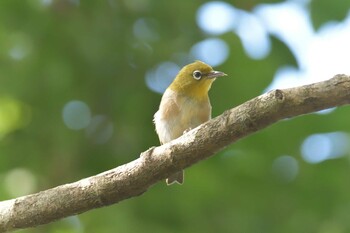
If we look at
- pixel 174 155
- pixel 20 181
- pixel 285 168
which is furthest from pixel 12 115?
pixel 174 155

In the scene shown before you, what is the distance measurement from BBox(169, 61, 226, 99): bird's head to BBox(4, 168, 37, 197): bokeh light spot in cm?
138

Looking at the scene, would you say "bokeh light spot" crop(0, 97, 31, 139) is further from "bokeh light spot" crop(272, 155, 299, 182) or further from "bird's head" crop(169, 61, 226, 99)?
"bokeh light spot" crop(272, 155, 299, 182)

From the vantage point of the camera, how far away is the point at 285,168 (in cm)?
545

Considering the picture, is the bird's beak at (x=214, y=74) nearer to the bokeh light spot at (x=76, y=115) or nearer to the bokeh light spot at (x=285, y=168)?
the bokeh light spot at (x=285, y=168)

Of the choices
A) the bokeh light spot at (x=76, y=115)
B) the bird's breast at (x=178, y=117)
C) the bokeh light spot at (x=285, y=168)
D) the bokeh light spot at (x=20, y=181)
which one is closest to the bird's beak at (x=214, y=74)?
the bird's breast at (x=178, y=117)

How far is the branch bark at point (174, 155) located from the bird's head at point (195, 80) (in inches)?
74.6

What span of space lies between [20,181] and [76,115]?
0.72 meters

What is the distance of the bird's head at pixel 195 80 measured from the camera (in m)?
5.40

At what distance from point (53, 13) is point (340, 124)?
8.34 ft

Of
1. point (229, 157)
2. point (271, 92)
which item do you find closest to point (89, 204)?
point (271, 92)

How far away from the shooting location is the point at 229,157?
5539mm

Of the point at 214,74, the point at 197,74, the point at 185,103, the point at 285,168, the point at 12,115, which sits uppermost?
the point at 12,115

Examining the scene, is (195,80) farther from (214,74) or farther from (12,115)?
(12,115)

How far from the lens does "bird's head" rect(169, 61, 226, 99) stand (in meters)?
5.40
